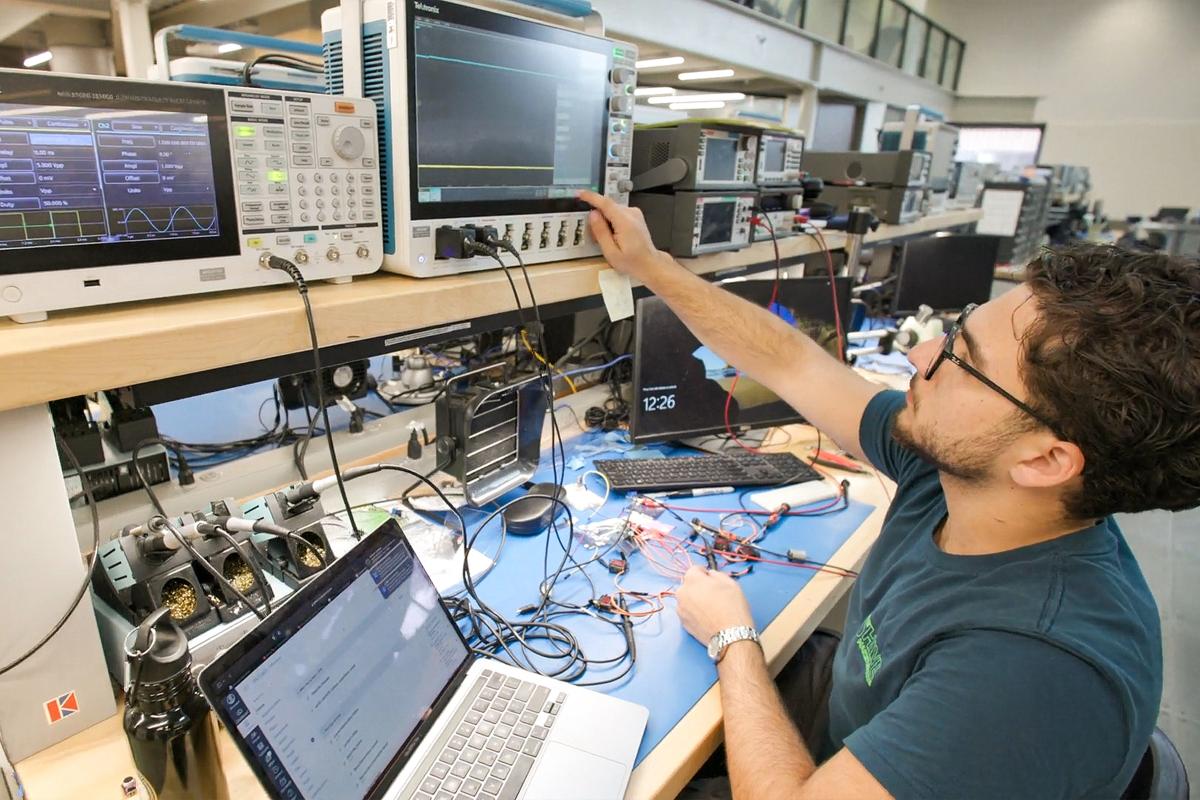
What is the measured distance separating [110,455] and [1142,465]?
4.88 ft

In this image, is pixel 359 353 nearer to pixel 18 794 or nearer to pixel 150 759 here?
pixel 150 759

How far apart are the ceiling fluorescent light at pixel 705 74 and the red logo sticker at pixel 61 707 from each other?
20.5 ft

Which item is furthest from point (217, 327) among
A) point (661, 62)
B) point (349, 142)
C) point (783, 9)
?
point (783, 9)

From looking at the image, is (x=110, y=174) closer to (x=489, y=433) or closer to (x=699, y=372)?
(x=489, y=433)

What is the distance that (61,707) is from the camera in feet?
2.57

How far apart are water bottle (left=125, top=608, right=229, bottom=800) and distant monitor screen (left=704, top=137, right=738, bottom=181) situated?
3.94 feet

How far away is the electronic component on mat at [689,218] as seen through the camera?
1389 mm

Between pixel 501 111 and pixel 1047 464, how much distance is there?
2.96 ft

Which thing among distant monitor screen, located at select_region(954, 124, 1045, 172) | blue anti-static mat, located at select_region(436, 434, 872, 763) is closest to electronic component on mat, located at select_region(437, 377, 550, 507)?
blue anti-static mat, located at select_region(436, 434, 872, 763)

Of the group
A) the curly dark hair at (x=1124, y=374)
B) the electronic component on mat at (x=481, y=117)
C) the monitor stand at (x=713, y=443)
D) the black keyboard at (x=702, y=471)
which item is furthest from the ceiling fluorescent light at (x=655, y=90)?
the curly dark hair at (x=1124, y=374)

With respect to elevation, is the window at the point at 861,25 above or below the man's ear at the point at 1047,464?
above

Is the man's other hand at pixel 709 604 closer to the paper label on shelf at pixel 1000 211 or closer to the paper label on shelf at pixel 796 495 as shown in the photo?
the paper label on shelf at pixel 796 495

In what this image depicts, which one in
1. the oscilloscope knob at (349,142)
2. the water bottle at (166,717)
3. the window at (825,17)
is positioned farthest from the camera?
the window at (825,17)

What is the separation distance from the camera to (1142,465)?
0.74 metres
